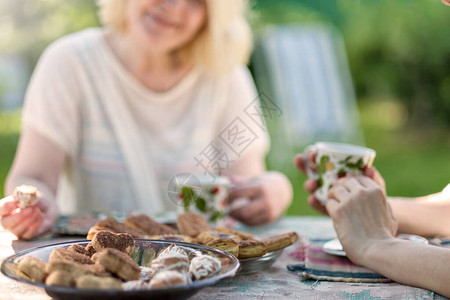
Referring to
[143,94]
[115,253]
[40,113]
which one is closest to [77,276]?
[115,253]

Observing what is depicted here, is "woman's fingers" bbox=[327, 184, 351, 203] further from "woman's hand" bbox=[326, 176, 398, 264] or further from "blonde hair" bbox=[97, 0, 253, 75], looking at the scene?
"blonde hair" bbox=[97, 0, 253, 75]

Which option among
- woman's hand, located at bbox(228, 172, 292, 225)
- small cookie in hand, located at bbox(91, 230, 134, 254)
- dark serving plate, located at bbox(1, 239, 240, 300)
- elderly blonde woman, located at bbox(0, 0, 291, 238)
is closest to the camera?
dark serving plate, located at bbox(1, 239, 240, 300)

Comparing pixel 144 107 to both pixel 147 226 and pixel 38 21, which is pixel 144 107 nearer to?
pixel 147 226

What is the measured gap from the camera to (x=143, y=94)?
211cm

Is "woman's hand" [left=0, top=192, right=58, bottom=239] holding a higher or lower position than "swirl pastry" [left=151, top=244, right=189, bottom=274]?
lower

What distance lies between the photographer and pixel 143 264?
3.09 ft

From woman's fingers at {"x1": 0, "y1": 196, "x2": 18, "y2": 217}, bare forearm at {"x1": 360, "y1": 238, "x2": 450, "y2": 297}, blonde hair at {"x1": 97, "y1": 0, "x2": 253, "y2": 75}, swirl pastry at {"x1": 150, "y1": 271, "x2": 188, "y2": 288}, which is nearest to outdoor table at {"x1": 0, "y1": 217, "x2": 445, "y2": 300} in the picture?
bare forearm at {"x1": 360, "y1": 238, "x2": 450, "y2": 297}

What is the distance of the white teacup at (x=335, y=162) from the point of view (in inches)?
48.4

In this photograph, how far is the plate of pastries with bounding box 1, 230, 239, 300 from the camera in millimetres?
769

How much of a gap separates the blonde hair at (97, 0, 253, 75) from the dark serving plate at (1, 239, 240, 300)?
4.03 feet

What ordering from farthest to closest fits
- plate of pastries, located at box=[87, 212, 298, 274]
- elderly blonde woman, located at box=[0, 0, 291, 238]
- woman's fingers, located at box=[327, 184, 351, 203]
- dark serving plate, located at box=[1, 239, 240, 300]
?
elderly blonde woman, located at box=[0, 0, 291, 238]
woman's fingers, located at box=[327, 184, 351, 203]
plate of pastries, located at box=[87, 212, 298, 274]
dark serving plate, located at box=[1, 239, 240, 300]

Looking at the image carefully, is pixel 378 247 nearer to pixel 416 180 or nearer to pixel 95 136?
pixel 95 136

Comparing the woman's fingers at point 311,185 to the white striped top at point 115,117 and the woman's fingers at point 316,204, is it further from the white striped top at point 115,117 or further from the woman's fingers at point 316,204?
the white striped top at point 115,117

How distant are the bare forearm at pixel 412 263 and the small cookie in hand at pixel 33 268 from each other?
0.54 m
